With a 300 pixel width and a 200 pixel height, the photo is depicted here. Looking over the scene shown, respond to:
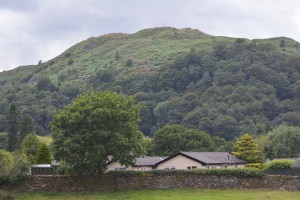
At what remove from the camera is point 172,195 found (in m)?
53.9

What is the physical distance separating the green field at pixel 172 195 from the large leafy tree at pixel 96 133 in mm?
3633

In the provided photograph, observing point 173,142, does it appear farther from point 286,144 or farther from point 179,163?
point 179,163

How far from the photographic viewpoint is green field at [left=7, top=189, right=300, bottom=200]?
168 ft

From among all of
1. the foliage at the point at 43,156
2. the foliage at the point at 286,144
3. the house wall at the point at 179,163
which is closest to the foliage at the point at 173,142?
the foliage at the point at 286,144

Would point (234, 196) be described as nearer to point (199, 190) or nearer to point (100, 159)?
point (199, 190)

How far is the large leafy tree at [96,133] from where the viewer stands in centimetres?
5697

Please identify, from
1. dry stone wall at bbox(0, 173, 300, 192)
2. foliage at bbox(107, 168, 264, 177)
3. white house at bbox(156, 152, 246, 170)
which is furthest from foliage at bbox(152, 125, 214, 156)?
dry stone wall at bbox(0, 173, 300, 192)

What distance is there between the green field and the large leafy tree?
3633 mm

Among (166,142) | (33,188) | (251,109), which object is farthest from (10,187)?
(251,109)

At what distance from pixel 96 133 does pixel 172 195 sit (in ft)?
35.3

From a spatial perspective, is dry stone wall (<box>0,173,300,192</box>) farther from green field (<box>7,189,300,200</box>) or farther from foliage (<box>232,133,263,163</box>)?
foliage (<box>232,133,263,163</box>)

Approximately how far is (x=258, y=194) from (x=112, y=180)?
16.2 meters

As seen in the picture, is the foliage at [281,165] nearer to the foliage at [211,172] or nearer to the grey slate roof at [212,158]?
the foliage at [211,172]

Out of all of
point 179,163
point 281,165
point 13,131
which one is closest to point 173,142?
point 179,163
